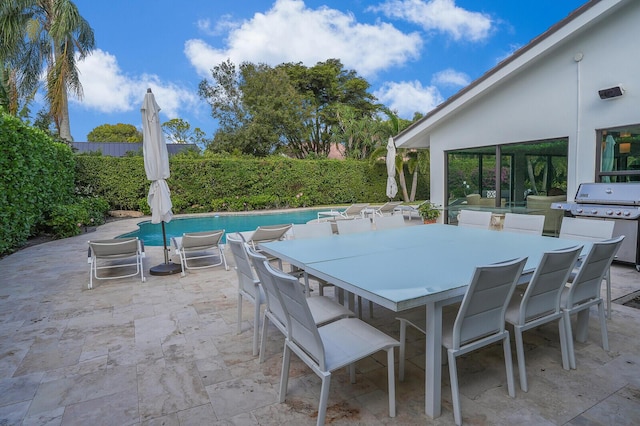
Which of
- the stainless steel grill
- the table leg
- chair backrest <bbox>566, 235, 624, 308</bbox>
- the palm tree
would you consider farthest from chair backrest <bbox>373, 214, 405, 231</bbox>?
the palm tree

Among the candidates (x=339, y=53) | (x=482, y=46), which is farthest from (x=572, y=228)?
(x=482, y=46)

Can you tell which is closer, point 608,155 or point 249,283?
point 249,283

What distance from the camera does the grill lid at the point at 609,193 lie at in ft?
18.6

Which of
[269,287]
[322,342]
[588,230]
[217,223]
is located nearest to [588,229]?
[588,230]

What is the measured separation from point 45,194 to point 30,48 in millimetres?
12224

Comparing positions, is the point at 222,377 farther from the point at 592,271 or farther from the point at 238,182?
the point at 238,182

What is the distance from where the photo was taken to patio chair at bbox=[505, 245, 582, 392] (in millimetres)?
2602

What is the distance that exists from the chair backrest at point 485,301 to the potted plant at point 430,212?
761 cm

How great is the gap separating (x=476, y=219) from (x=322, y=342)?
406 cm

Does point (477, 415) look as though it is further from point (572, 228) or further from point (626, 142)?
point (626, 142)

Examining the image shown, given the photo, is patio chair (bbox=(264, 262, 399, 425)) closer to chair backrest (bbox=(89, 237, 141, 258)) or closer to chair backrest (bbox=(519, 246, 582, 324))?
chair backrest (bbox=(519, 246, 582, 324))

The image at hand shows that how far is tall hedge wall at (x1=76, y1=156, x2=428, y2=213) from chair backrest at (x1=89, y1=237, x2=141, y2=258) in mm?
10074

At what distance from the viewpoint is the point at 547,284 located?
107 inches

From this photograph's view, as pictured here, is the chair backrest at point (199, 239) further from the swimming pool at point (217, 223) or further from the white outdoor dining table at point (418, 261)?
the swimming pool at point (217, 223)
